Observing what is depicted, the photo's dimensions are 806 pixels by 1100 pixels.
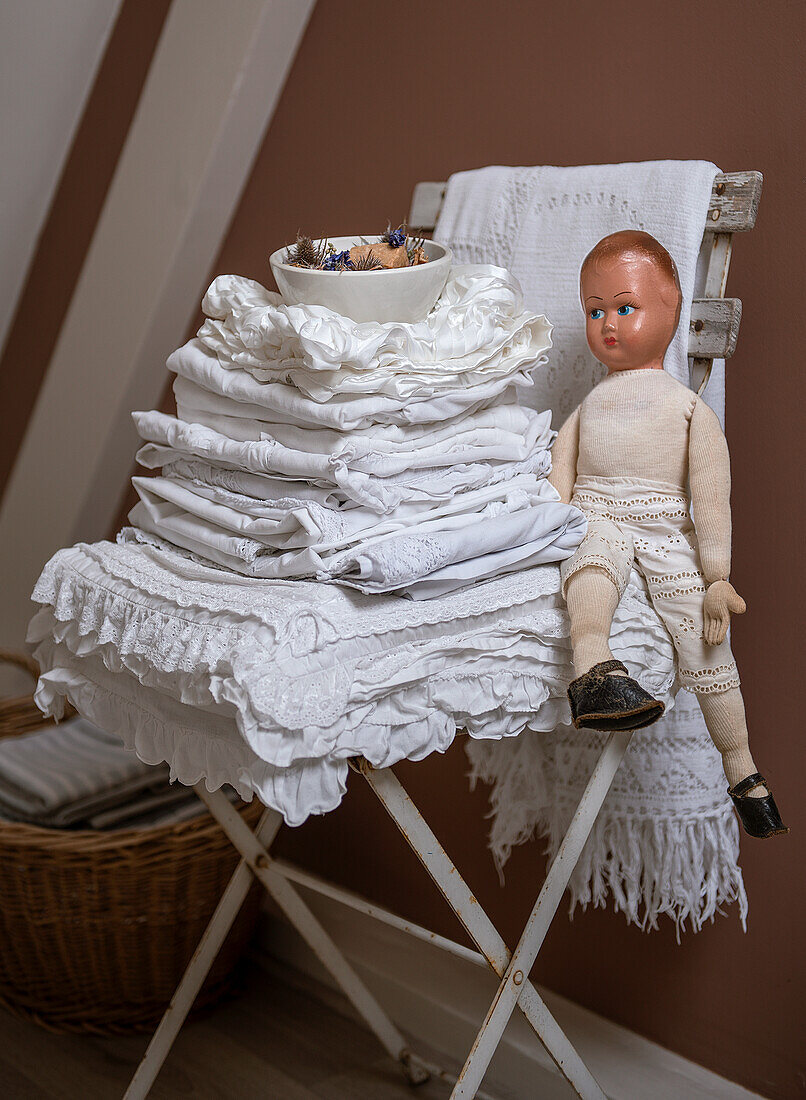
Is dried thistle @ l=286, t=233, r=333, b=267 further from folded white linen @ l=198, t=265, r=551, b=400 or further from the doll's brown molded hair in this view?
the doll's brown molded hair

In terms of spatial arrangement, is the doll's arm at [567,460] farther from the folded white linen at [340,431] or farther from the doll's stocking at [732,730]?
the doll's stocking at [732,730]

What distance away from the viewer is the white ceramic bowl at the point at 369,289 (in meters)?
0.87

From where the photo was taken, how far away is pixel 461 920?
2.81ft

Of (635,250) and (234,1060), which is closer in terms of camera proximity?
(635,250)

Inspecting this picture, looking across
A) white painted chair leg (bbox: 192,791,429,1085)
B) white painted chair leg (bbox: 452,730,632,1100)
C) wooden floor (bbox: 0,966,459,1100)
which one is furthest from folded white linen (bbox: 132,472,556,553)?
wooden floor (bbox: 0,966,459,1100)

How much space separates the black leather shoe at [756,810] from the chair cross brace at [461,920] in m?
0.10

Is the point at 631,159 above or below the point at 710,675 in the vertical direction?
above

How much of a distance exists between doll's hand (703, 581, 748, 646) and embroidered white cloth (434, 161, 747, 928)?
0.20 m

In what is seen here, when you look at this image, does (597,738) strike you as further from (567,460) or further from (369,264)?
(369,264)

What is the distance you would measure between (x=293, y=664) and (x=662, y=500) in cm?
38

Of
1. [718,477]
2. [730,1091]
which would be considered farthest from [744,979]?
[718,477]

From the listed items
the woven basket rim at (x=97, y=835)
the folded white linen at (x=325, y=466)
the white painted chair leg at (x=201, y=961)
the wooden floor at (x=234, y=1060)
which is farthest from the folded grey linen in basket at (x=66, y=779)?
the folded white linen at (x=325, y=466)

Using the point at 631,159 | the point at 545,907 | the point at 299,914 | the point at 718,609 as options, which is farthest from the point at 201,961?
the point at 631,159

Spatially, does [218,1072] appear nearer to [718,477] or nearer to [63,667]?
[63,667]
